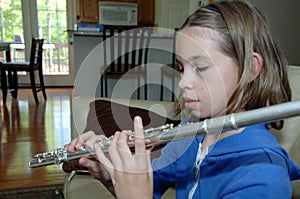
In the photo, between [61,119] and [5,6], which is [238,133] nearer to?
[61,119]

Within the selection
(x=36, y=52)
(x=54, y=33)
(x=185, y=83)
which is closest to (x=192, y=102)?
(x=185, y=83)

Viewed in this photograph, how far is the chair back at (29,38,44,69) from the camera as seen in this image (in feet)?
13.3

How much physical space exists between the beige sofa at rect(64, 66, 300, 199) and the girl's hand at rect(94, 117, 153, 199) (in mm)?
530

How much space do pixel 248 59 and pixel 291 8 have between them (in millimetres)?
2855

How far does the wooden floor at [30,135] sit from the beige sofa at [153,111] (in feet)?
2.87

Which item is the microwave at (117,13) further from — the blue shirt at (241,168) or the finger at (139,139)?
the finger at (139,139)

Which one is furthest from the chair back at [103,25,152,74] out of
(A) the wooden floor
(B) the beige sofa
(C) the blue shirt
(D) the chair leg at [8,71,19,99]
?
(D) the chair leg at [8,71,19,99]

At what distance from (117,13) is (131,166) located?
493 centimetres

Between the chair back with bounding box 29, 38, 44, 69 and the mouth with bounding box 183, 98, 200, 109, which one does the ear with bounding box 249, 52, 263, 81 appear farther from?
the chair back with bounding box 29, 38, 44, 69

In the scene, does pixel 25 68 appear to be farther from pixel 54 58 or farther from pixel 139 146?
pixel 139 146

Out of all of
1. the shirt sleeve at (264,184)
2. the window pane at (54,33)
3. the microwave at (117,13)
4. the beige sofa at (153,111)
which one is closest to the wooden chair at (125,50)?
the beige sofa at (153,111)

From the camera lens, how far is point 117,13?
527 cm

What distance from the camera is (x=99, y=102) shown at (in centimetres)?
142

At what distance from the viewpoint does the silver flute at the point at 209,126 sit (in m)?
0.44
